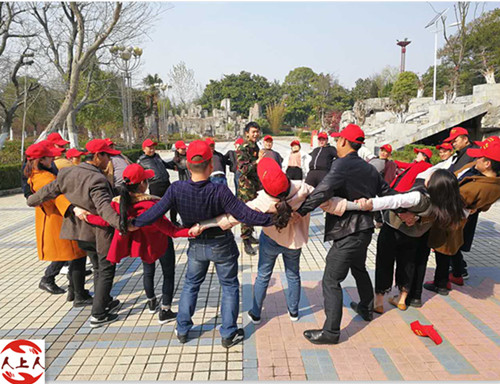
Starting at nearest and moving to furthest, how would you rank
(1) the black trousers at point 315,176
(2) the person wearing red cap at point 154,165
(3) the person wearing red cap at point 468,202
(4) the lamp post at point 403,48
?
(3) the person wearing red cap at point 468,202, (2) the person wearing red cap at point 154,165, (1) the black trousers at point 315,176, (4) the lamp post at point 403,48

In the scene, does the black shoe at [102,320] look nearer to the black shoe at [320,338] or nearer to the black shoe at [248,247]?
the black shoe at [320,338]

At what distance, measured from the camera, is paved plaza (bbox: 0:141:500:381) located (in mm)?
2811

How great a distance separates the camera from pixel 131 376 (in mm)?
2787

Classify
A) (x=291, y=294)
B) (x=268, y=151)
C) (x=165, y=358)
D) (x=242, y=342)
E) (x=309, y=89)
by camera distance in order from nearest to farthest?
(x=165, y=358) < (x=242, y=342) < (x=291, y=294) < (x=268, y=151) < (x=309, y=89)

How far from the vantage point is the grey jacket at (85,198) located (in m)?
3.15

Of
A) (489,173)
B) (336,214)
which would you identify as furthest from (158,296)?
(489,173)

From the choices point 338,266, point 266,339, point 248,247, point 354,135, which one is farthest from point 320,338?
point 248,247

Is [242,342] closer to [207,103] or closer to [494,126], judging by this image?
[494,126]

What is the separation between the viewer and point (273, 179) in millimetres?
2715

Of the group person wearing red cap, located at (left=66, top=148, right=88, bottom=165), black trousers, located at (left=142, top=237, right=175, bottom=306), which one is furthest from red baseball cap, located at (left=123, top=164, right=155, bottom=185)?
person wearing red cap, located at (left=66, top=148, right=88, bottom=165)

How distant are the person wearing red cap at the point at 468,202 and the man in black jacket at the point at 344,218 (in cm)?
114

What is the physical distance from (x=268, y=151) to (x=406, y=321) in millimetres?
3102

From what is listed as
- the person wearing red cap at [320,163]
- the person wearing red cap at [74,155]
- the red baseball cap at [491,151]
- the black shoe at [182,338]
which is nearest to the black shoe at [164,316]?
the black shoe at [182,338]

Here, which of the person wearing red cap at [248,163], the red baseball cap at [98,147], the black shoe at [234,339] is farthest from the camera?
the person wearing red cap at [248,163]
